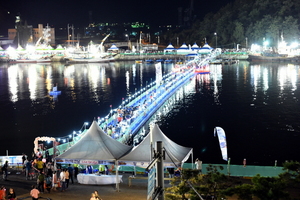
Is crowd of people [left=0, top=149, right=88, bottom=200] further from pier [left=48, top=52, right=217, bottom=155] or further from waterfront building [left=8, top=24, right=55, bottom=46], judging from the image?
waterfront building [left=8, top=24, right=55, bottom=46]

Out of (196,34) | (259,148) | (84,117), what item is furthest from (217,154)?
(196,34)

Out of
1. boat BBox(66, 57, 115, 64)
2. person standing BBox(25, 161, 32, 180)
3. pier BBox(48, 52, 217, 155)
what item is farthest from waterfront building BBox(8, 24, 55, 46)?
person standing BBox(25, 161, 32, 180)

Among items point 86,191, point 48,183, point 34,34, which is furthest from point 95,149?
point 34,34

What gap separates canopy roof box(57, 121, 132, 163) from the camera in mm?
17500

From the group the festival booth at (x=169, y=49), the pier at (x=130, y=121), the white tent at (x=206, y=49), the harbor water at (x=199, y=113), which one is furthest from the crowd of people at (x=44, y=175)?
the festival booth at (x=169, y=49)

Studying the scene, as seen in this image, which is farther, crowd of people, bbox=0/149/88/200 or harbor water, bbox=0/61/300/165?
harbor water, bbox=0/61/300/165

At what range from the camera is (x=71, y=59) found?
4929 inches

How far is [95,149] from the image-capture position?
17.9 metres

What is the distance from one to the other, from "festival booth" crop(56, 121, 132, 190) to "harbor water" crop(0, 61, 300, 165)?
10556 millimetres

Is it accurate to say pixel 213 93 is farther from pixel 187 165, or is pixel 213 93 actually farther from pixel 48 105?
pixel 187 165

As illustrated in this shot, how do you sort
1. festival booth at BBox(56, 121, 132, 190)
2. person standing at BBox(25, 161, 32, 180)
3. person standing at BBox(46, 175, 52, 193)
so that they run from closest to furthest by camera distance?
person standing at BBox(46, 175, 52, 193) → festival booth at BBox(56, 121, 132, 190) → person standing at BBox(25, 161, 32, 180)

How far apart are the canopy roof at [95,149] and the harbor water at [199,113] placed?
10.4 metres

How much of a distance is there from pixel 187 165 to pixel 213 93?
37.0 meters

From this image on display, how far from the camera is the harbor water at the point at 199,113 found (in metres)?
29.9
